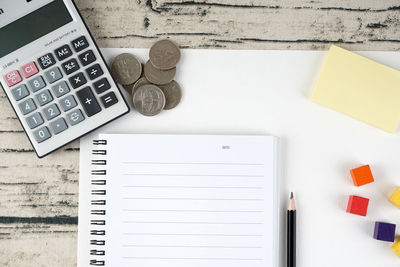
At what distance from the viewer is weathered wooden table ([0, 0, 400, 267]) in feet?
1.82

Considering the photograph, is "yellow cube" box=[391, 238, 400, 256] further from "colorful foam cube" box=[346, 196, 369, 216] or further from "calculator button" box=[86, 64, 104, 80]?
"calculator button" box=[86, 64, 104, 80]

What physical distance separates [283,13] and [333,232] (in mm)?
326

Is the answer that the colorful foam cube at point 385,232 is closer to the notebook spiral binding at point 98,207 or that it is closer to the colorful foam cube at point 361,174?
the colorful foam cube at point 361,174

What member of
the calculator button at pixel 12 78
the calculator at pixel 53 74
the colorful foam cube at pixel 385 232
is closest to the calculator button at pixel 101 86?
the calculator at pixel 53 74

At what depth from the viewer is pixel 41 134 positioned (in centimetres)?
53

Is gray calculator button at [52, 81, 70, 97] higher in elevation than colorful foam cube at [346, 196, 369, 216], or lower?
higher

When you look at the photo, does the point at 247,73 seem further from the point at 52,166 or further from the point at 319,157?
the point at 52,166

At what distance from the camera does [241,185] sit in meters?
0.55

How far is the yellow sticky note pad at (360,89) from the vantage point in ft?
1.83

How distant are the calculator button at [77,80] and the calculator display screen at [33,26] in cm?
7

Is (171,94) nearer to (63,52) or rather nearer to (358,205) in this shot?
(63,52)

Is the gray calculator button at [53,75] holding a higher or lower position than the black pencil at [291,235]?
higher

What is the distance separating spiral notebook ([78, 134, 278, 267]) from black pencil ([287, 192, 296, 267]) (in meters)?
0.02

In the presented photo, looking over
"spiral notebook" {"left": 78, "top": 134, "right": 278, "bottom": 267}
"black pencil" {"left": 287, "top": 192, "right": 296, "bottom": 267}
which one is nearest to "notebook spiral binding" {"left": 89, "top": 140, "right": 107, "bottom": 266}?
"spiral notebook" {"left": 78, "top": 134, "right": 278, "bottom": 267}
